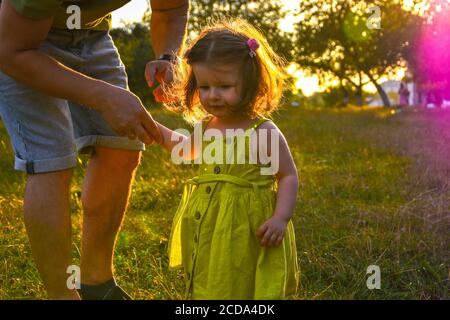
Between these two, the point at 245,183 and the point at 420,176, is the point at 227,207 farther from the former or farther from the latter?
the point at 420,176

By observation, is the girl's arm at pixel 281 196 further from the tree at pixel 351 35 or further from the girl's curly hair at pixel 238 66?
the tree at pixel 351 35

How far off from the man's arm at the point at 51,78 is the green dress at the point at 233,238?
333 mm

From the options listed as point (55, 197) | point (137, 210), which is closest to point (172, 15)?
point (55, 197)

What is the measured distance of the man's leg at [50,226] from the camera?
2.52 m

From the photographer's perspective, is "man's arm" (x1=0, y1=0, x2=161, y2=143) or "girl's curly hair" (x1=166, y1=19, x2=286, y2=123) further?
"girl's curly hair" (x1=166, y1=19, x2=286, y2=123)

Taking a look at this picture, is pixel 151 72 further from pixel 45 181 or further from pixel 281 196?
pixel 281 196

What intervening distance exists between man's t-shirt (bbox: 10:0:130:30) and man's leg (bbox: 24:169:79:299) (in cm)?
59

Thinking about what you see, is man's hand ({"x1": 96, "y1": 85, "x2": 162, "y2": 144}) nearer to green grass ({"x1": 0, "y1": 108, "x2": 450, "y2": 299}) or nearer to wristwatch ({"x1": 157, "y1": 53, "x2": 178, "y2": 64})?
wristwatch ({"x1": 157, "y1": 53, "x2": 178, "y2": 64})

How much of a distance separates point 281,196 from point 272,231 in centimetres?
14

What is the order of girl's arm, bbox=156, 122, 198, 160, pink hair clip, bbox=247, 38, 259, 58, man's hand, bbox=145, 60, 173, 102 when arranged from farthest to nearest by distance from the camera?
man's hand, bbox=145, 60, 173, 102, girl's arm, bbox=156, 122, 198, 160, pink hair clip, bbox=247, 38, 259, 58

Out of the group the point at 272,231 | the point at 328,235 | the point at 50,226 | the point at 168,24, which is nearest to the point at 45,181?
the point at 50,226

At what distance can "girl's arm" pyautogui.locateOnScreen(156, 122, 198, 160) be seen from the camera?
2.61 meters

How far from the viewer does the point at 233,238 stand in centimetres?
235

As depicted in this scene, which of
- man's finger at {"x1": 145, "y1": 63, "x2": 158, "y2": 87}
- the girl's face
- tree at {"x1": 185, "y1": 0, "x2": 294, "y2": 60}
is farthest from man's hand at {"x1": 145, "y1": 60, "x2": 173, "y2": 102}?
Answer: tree at {"x1": 185, "y1": 0, "x2": 294, "y2": 60}
